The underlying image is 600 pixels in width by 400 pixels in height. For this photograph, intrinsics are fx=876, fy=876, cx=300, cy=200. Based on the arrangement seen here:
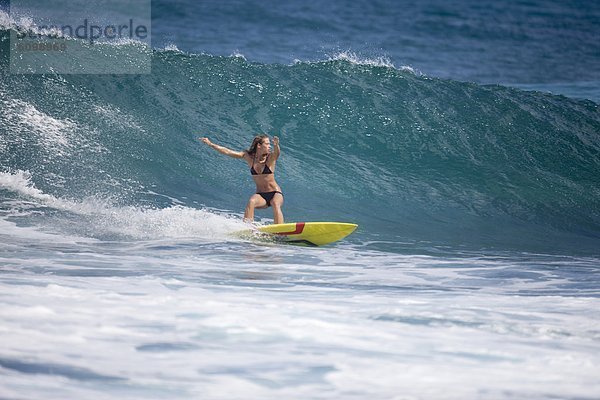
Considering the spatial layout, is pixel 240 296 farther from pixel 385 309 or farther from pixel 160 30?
pixel 160 30

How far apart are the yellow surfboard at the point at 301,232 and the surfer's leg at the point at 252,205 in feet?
1.13

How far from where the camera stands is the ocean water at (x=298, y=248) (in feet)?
17.0

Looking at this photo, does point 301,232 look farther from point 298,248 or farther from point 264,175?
point 264,175

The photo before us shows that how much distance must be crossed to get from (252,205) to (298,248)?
2.87 feet

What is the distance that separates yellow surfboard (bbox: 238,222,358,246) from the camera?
9.41 meters

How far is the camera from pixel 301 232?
941 cm

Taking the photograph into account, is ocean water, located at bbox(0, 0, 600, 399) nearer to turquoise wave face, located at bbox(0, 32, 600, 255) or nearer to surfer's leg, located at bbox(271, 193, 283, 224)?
turquoise wave face, located at bbox(0, 32, 600, 255)

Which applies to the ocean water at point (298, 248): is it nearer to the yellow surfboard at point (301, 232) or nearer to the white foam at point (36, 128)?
the white foam at point (36, 128)

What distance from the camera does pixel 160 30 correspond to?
99.5 feet

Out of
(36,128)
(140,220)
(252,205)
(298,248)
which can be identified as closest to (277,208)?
(252,205)

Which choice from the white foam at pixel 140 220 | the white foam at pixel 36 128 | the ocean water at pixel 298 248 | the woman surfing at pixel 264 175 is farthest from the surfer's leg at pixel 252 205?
the white foam at pixel 36 128

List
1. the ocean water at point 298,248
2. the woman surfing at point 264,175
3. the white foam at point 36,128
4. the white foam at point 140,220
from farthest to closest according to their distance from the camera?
the white foam at point 36,128, the woman surfing at point 264,175, the white foam at point 140,220, the ocean water at point 298,248

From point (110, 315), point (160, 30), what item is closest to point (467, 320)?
point (110, 315)

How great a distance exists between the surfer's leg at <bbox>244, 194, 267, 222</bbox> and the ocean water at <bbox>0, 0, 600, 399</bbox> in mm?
258
